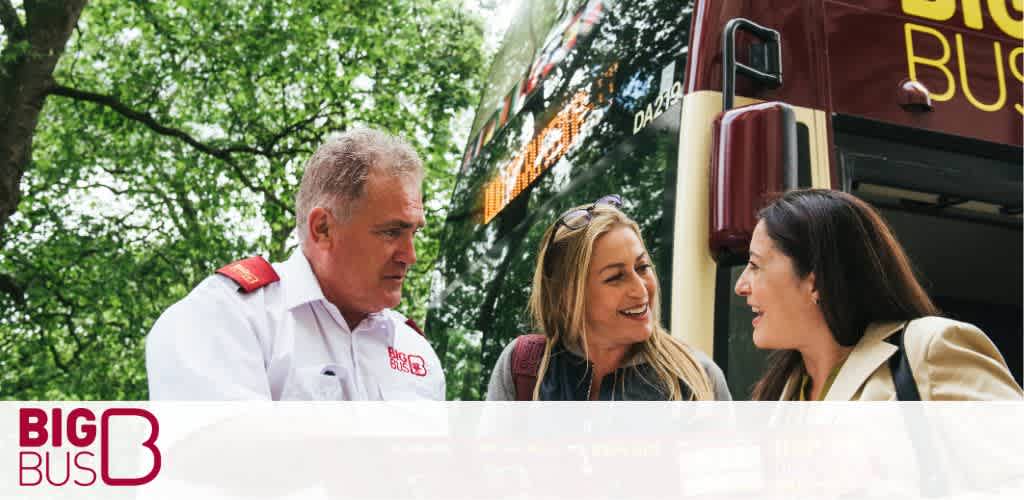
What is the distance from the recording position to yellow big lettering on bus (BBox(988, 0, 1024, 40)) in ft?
10.8

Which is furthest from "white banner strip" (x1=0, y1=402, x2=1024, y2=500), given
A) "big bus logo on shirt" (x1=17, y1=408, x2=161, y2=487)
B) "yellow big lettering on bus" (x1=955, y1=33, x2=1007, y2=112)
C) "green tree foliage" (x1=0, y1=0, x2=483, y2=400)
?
"green tree foliage" (x1=0, y1=0, x2=483, y2=400)

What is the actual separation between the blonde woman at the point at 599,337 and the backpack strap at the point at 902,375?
487 millimetres

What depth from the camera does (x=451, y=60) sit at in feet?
29.7

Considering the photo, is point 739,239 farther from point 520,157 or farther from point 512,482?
point 520,157

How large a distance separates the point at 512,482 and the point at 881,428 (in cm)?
67

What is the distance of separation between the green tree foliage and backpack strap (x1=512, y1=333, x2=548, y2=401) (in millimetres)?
5437

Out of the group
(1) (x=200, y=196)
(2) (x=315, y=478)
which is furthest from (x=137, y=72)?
(2) (x=315, y=478)

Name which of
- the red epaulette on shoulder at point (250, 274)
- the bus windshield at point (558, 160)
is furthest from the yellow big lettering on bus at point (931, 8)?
the red epaulette on shoulder at point (250, 274)

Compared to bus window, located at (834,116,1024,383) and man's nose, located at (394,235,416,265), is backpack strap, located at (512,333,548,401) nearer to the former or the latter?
man's nose, located at (394,235,416,265)

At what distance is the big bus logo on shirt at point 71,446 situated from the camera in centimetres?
197

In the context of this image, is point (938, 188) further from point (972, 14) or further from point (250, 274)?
point (250, 274)

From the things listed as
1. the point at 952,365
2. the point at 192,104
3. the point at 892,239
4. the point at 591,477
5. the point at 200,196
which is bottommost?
the point at 591,477

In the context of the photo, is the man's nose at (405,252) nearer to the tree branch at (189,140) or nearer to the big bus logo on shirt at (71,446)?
the big bus logo on shirt at (71,446)

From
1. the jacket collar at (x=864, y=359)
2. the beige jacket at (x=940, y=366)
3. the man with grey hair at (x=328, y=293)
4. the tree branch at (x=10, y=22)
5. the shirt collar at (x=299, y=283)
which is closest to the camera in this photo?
the beige jacket at (x=940, y=366)
